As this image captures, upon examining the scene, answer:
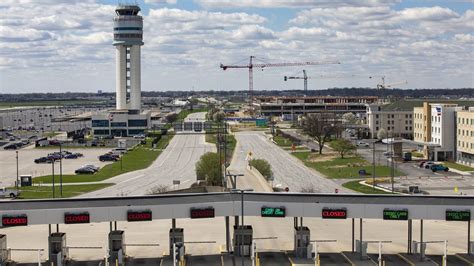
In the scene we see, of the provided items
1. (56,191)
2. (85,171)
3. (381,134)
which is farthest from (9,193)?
(381,134)

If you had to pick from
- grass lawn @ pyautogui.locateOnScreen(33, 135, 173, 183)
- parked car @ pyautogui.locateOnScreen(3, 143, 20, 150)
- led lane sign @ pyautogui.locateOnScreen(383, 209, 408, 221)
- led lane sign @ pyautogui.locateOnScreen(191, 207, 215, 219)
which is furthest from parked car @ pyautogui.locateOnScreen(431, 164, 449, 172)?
parked car @ pyautogui.locateOnScreen(3, 143, 20, 150)

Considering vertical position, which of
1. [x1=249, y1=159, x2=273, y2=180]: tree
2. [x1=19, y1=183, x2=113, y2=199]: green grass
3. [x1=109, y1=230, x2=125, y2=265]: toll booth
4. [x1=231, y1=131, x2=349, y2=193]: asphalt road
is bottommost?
[x1=19, y1=183, x2=113, y2=199]: green grass

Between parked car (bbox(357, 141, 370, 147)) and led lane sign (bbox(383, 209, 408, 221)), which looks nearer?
led lane sign (bbox(383, 209, 408, 221))

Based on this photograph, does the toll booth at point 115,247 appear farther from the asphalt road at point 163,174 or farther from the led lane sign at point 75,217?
the asphalt road at point 163,174

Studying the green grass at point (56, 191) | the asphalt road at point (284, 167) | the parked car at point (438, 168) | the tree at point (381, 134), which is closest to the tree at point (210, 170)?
the asphalt road at point (284, 167)

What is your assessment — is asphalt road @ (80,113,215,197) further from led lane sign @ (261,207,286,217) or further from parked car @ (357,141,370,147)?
led lane sign @ (261,207,286,217)
